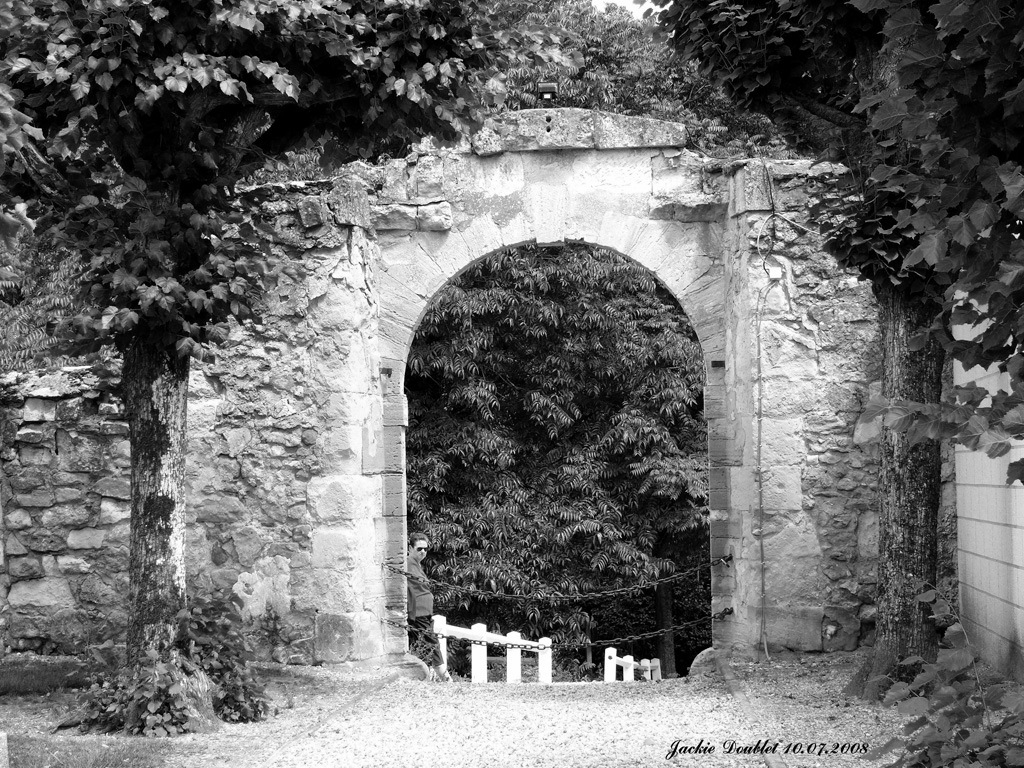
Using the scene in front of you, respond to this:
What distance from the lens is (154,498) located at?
5.05 m

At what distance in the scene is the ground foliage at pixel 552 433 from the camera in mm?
12203

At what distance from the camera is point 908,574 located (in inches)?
210

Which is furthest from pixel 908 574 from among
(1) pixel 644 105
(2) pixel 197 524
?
(1) pixel 644 105

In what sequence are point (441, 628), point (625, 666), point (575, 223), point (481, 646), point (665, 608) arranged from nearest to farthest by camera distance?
1. point (575, 223)
2. point (481, 646)
3. point (441, 628)
4. point (625, 666)
5. point (665, 608)

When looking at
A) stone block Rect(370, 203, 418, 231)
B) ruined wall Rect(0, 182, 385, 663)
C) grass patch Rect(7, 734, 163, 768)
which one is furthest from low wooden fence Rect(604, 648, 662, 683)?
grass patch Rect(7, 734, 163, 768)

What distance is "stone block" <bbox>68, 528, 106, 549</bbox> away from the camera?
7.04 metres

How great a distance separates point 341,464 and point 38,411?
2.00 meters

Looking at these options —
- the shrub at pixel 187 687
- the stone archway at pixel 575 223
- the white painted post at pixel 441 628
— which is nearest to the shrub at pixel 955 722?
the shrub at pixel 187 687

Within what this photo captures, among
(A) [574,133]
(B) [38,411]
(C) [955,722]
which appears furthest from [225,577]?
(C) [955,722]

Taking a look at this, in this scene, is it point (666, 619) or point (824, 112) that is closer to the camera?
point (824, 112)

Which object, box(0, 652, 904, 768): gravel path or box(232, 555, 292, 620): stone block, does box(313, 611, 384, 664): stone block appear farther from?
box(232, 555, 292, 620): stone block

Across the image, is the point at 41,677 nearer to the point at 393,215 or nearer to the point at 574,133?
the point at 393,215

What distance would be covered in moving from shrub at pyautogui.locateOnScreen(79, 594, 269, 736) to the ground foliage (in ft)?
21.3

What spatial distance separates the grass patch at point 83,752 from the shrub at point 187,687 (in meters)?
0.20
